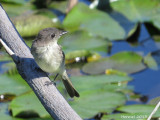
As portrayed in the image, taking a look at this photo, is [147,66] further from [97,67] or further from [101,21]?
[101,21]

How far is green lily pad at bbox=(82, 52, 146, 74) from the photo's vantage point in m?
4.62

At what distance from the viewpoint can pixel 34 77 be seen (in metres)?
2.50

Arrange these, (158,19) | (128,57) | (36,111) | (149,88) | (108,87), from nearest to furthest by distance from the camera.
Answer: (36,111) → (108,87) → (149,88) → (128,57) → (158,19)

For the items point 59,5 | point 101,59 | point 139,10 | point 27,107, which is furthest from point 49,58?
point 59,5

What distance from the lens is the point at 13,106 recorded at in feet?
11.9

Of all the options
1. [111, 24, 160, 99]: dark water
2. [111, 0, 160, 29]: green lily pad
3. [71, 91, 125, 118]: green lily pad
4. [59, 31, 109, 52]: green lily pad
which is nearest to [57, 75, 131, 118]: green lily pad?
[71, 91, 125, 118]: green lily pad

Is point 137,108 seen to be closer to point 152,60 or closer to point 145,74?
point 145,74

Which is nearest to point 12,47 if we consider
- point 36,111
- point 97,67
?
point 36,111

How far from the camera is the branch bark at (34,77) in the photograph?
2.20 m

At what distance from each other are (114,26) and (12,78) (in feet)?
6.09

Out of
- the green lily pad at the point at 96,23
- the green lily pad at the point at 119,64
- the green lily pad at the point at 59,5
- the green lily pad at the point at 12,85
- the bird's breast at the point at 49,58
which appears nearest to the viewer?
the bird's breast at the point at 49,58

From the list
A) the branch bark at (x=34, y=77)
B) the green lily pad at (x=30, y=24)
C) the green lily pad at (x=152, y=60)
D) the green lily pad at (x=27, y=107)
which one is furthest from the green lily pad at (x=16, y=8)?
the branch bark at (x=34, y=77)

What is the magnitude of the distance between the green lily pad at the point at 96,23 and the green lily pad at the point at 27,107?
1.80m

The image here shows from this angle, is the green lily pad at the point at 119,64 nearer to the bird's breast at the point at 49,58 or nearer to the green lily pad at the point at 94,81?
the green lily pad at the point at 94,81
